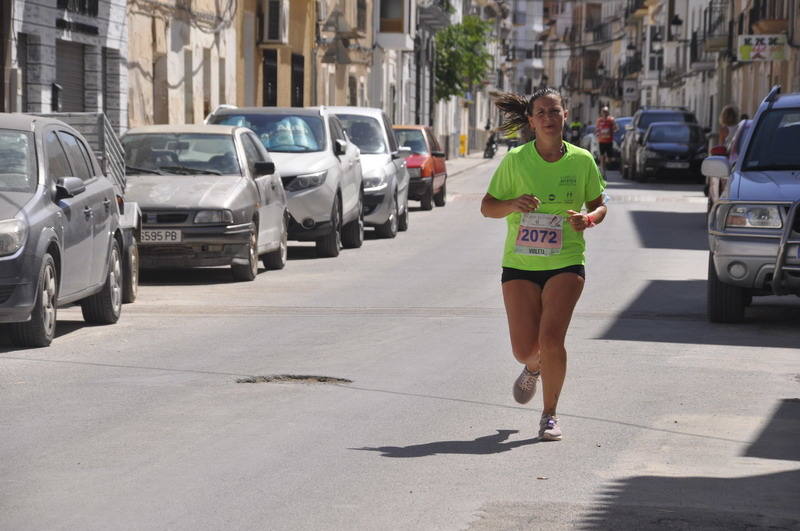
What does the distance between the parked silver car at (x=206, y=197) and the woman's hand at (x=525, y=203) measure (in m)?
8.55

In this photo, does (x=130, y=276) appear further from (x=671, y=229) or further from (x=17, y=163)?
(x=671, y=229)

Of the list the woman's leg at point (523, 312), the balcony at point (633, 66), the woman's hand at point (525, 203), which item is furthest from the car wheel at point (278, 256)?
the balcony at point (633, 66)

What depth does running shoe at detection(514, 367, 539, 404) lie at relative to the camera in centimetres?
874

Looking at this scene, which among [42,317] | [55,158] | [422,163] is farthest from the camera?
[422,163]

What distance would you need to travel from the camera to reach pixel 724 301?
44.0 ft

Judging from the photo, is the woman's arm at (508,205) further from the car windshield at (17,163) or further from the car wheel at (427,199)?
the car wheel at (427,199)

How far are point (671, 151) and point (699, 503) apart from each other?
38.9 metres

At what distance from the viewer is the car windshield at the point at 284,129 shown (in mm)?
20922

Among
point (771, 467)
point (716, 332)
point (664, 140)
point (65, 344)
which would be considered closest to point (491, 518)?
point (771, 467)

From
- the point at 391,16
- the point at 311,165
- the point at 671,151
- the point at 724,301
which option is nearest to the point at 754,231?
the point at 724,301

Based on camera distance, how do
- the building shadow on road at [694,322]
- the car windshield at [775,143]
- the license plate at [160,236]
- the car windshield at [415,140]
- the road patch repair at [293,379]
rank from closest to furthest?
1. the road patch repair at [293,379]
2. the building shadow on road at [694,322]
3. the car windshield at [775,143]
4. the license plate at [160,236]
5. the car windshield at [415,140]

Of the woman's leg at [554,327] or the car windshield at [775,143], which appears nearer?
the woman's leg at [554,327]

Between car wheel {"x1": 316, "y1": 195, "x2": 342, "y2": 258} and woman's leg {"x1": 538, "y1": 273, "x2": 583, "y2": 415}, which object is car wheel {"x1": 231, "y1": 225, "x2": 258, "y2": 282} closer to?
car wheel {"x1": 316, "y1": 195, "x2": 342, "y2": 258}

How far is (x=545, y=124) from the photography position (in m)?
8.23
